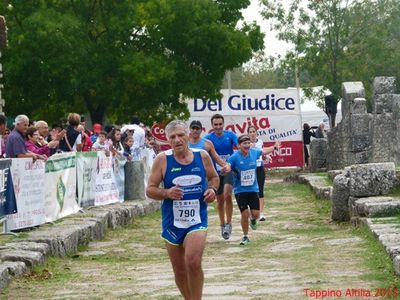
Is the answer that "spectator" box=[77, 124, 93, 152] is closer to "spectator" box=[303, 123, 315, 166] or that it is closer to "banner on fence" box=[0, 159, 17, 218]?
"banner on fence" box=[0, 159, 17, 218]

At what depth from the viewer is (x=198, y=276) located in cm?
998

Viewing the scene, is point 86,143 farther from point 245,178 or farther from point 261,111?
point 261,111

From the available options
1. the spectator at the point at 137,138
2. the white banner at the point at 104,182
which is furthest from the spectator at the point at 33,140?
the spectator at the point at 137,138

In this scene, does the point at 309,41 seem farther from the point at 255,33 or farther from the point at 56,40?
the point at 56,40

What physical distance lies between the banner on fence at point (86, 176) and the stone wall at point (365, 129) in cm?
571

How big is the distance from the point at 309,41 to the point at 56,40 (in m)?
13.2

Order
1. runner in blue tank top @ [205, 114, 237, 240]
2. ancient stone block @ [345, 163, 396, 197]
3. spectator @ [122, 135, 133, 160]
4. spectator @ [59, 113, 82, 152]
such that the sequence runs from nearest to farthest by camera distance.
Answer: runner in blue tank top @ [205, 114, 237, 240] < ancient stone block @ [345, 163, 396, 197] < spectator @ [59, 113, 82, 152] < spectator @ [122, 135, 133, 160]

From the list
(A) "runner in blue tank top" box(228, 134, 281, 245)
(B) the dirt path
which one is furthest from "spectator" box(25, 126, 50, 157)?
(A) "runner in blue tank top" box(228, 134, 281, 245)

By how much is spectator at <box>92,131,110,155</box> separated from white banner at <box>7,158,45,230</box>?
18.8 ft

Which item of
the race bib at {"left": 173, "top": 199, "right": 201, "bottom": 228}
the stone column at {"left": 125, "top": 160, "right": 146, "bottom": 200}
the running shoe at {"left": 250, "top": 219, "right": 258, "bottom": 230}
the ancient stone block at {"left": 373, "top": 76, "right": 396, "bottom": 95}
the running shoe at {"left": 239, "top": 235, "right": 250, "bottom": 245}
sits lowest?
the running shoe at {"left": 239, "top": 235, "right": 250, "bottom": 245}

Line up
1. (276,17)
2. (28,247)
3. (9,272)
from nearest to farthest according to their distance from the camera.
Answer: (9,272), (28,247), (276,17)

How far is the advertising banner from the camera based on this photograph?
40.3 m

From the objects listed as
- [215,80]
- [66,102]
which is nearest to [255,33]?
[215,80]

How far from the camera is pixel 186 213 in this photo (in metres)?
10.4
